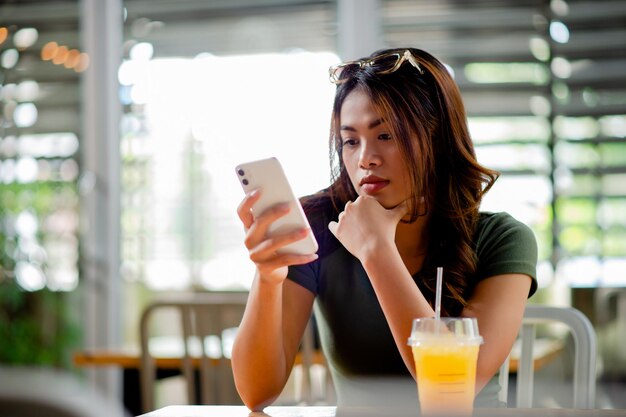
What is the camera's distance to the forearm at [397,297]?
Answer: 1289 millimetres

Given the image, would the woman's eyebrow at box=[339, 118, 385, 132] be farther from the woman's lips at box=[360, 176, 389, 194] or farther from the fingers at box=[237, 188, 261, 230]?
the fingers at box=[237, 188, 261, 230]

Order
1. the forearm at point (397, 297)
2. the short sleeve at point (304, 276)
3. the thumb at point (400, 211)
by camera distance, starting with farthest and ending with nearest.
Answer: the short sleeve at point (304, 276) → the thumb at point (400, 211) → the forearm at point (397, 297)

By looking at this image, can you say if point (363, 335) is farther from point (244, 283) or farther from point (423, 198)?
point (244, 283)

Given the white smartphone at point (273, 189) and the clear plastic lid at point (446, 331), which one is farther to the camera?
the white smartphone at point (273, 189)

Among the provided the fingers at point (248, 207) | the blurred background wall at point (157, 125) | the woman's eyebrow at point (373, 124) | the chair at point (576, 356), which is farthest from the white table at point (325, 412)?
the blurred background wall at point (157, 125)

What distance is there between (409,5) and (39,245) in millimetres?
1943

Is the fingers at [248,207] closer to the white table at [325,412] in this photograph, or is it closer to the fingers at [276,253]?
the fingers at [276,253]

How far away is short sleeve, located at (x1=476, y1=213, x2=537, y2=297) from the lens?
4.77 ft

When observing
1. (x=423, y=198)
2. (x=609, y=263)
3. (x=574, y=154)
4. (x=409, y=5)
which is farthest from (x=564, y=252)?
(x=423, y=198)

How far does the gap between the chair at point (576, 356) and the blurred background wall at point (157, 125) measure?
1.84 m

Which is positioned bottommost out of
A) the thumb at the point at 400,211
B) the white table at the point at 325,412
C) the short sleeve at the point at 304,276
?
the white table at the point at 325,412

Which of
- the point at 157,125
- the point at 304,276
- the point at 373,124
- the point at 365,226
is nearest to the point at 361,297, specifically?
the point at 304,276

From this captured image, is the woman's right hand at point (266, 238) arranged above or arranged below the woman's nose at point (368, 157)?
below

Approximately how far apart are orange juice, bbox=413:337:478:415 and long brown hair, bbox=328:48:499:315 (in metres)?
0.38
